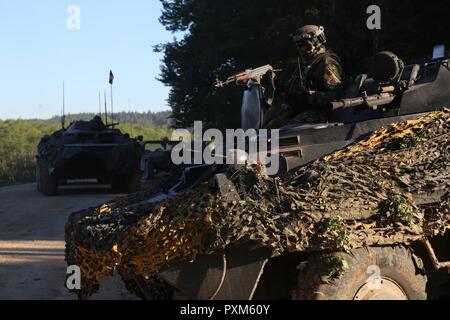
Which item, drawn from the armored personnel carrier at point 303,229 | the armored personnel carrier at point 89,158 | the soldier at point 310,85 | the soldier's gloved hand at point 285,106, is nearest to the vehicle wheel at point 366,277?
the armored personnel carrier at point 303,229

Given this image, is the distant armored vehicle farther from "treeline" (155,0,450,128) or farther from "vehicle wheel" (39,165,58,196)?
"treeline" (155,0,450,128)

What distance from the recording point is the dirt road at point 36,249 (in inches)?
294

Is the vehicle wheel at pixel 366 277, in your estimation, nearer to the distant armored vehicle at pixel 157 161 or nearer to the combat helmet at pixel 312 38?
the combat helmet at pixel 312 38

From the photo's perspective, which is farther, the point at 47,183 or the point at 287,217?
the point at 47,183

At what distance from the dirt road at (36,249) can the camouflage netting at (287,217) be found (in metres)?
2.48

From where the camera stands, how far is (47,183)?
19078 millimetres

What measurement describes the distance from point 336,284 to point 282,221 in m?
0.46

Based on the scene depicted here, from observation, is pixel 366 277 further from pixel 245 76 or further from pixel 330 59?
pixel 245 76

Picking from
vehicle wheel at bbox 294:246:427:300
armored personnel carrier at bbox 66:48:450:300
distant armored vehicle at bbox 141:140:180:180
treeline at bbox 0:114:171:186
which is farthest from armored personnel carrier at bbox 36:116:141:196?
vehicle wheel at bbox 294:246:427:300

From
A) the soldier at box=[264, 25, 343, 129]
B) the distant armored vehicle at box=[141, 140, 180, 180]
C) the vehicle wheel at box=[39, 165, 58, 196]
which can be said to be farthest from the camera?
the vehicle wheel at box=[39, 165, 58, 196]

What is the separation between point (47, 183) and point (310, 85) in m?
13.6

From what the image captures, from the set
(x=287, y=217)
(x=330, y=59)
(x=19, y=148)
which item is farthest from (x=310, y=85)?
(x=19, y=148)

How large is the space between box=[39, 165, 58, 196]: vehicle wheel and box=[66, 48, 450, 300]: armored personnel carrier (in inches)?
551

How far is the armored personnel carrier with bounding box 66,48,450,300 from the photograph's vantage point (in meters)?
4.46
